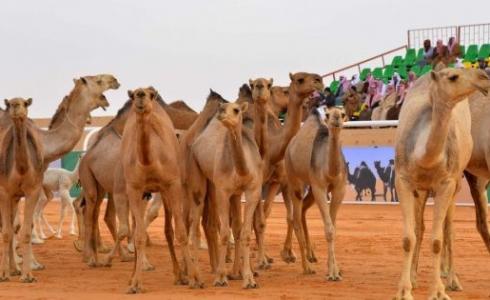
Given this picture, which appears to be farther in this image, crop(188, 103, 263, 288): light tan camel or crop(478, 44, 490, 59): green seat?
crop(478, 44, 490, 59): green seat

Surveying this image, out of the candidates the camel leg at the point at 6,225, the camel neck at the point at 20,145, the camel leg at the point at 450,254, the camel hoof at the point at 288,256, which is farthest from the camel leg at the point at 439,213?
the camel leg at the point at 6,225

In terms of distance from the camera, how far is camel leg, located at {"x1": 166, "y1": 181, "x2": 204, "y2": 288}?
36.4 feet

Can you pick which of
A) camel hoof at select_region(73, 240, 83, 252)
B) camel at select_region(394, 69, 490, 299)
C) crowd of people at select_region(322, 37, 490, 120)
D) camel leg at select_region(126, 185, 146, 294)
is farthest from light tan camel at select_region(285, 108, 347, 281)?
crowd of people at select_region(322, 37, 490, 120)

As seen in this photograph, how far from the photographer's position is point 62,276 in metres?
12.6

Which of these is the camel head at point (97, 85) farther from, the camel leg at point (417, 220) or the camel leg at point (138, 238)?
the camel leg at point (417, 220)

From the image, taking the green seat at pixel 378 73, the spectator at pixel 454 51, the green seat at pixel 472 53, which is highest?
the spectator at pixel 454 51

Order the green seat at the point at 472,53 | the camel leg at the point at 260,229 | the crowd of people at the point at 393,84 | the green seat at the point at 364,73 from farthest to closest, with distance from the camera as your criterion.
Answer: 1. the green seat at the point at 364,73
2. the green seat at the point at 472,53
3. the crowd of people at the point at 393,84
4. the camel leg at the point at 260,229

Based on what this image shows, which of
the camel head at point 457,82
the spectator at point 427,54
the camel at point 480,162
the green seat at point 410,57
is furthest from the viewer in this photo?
the green seat at point 410,57

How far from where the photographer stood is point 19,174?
12.1 metres

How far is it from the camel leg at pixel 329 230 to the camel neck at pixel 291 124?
1.26m

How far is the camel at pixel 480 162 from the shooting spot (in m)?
11.0

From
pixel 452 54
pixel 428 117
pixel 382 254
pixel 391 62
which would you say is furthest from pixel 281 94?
pixel 391 62

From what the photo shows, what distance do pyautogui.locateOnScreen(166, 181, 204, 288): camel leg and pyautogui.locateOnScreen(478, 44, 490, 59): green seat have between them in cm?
2073

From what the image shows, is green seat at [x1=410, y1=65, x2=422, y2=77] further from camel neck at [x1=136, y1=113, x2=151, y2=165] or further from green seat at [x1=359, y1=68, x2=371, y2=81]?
camel neck at [x1=136, y1=113, x2=151, y2=165]
